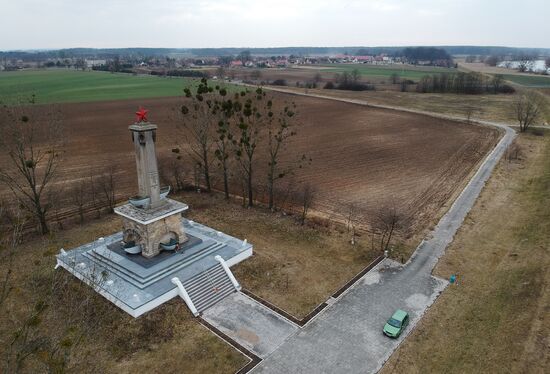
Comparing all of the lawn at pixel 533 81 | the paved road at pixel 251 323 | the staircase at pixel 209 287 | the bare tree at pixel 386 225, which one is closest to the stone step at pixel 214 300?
the staircase at pixel 209 287

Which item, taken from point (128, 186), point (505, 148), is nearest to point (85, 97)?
point (128, 186)

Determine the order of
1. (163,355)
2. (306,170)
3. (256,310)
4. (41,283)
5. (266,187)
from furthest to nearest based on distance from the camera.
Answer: (306,170)
(266,187)
(41,283)
(256,310)
(163,355)

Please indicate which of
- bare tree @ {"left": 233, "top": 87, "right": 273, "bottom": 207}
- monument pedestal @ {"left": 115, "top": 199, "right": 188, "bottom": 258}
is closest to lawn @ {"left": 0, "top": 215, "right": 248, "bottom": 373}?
monument pedestal @ {"left": 115, "top": 199, "right": 188, "bottom": 258}

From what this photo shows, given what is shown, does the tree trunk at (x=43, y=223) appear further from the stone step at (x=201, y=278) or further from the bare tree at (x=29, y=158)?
the stone step at (x=201, y=278)

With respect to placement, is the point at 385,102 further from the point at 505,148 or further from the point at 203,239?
the point at 203,239

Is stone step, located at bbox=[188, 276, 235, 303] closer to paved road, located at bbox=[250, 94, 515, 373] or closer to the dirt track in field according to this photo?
paved road, located at bbox=[250, 94, 515, 373]

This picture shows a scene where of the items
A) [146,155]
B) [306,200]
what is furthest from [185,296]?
[306,200]
